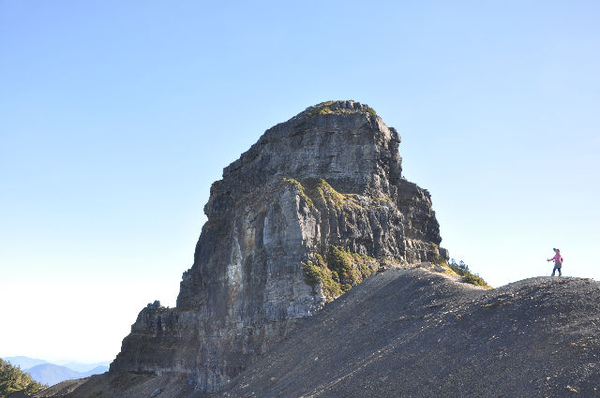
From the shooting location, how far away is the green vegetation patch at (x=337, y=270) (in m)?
42.3

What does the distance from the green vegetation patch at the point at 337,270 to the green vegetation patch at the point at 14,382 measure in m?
72.1

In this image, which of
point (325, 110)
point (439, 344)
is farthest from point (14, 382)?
point (439, 344)

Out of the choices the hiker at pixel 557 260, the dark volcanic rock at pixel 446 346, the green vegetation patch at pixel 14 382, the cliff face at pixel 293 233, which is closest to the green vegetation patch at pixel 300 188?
the cliff face at pixel 293 233

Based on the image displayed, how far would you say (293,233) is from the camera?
44.4 meters

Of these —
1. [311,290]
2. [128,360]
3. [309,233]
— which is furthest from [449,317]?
[128,360]

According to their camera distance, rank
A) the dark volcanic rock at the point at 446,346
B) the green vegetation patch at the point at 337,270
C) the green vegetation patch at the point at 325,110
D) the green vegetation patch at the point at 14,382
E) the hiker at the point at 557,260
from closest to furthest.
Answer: the dark volcanic rock at the point at 446,346 < the hiker at the point at 557,260 < the green vegetation patch at the point at 337,270 < the green vegetation patch at the point at 325,110 < the green vegetation patch at the point at 14,382

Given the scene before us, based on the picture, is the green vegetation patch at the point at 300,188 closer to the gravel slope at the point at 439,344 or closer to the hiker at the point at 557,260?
the gravel slope at the point at 439,344

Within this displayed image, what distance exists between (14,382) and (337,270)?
262 ft

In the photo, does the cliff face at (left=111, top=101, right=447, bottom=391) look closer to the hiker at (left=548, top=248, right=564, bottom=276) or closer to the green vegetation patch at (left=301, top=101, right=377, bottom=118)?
the green vegetation patch at (left=301, top=101, right=377, bottom=118)

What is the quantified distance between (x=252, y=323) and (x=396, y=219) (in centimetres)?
1652

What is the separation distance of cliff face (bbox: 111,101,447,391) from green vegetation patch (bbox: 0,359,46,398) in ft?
142

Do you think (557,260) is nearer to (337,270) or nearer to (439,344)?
(439,344)

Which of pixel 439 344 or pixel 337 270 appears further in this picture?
pixel 337 270

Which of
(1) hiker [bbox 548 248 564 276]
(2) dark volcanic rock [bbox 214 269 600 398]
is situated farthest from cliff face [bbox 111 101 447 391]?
(1) hiker [bbox 548 248 564 276]
